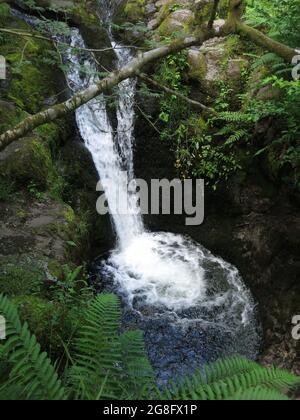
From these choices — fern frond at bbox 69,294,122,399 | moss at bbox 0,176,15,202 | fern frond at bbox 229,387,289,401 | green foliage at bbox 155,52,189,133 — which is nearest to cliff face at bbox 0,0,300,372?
moss at bbox 0,176,15,202

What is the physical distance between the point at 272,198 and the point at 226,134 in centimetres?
173

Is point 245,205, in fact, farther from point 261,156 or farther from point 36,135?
point 36,135

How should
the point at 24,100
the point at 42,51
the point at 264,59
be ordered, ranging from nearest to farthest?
the point at 264,59
the point at 24,100
the point at 42,51

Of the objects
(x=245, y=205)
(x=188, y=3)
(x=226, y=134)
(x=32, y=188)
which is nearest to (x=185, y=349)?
(x=245, y=205)

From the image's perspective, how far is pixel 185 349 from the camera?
5785 millimetres

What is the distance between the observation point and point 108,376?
2650 mm

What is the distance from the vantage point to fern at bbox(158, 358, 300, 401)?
2.32m

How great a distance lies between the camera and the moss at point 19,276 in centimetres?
420

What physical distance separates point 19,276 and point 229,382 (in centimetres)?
303

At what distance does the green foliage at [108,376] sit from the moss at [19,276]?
1.50m

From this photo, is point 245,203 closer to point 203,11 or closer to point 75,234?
point 75,234

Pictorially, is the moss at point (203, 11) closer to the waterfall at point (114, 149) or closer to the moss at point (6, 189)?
the waterfall at point (114, 149)

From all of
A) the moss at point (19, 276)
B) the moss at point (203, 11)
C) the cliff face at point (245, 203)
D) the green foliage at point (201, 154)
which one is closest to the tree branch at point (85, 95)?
the cliff face at point (245, 203)

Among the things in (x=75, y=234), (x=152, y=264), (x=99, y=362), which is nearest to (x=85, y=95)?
(x=99, y=362)
